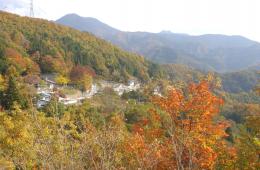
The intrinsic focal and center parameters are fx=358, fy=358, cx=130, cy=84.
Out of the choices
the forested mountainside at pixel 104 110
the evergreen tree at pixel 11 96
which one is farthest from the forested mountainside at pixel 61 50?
the evergreen tree at pixel 11 96

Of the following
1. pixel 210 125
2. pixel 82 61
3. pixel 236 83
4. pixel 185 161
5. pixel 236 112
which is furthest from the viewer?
pixel 236 83

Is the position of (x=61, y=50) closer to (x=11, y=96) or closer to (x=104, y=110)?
(x=104, y=110)

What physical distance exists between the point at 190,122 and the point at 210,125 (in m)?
1.34

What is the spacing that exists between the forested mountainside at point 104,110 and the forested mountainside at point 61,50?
14.2 inches

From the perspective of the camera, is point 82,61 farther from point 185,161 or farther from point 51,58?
point 185,161

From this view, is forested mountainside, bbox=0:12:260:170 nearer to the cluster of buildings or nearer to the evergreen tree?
the evergreen tree

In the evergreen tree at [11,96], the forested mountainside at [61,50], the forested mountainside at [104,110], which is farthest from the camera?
the forested mountainside at [61,50]

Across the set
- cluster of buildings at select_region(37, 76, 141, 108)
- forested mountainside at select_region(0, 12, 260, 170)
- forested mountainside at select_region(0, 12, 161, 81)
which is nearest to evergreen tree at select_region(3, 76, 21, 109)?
forested mountainside at select_region(0, 12, 260, 170)

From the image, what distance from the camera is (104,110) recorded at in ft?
212

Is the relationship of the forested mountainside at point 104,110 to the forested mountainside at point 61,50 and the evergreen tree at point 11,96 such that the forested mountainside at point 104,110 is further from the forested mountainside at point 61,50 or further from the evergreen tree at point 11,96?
the forested mountainside at point 61,50

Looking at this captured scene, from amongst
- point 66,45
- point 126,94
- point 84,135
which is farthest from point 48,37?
point 84,135

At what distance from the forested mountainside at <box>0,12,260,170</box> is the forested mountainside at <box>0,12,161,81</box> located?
1.18ft

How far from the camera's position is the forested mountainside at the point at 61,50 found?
97.1m

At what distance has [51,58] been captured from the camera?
98.7m
